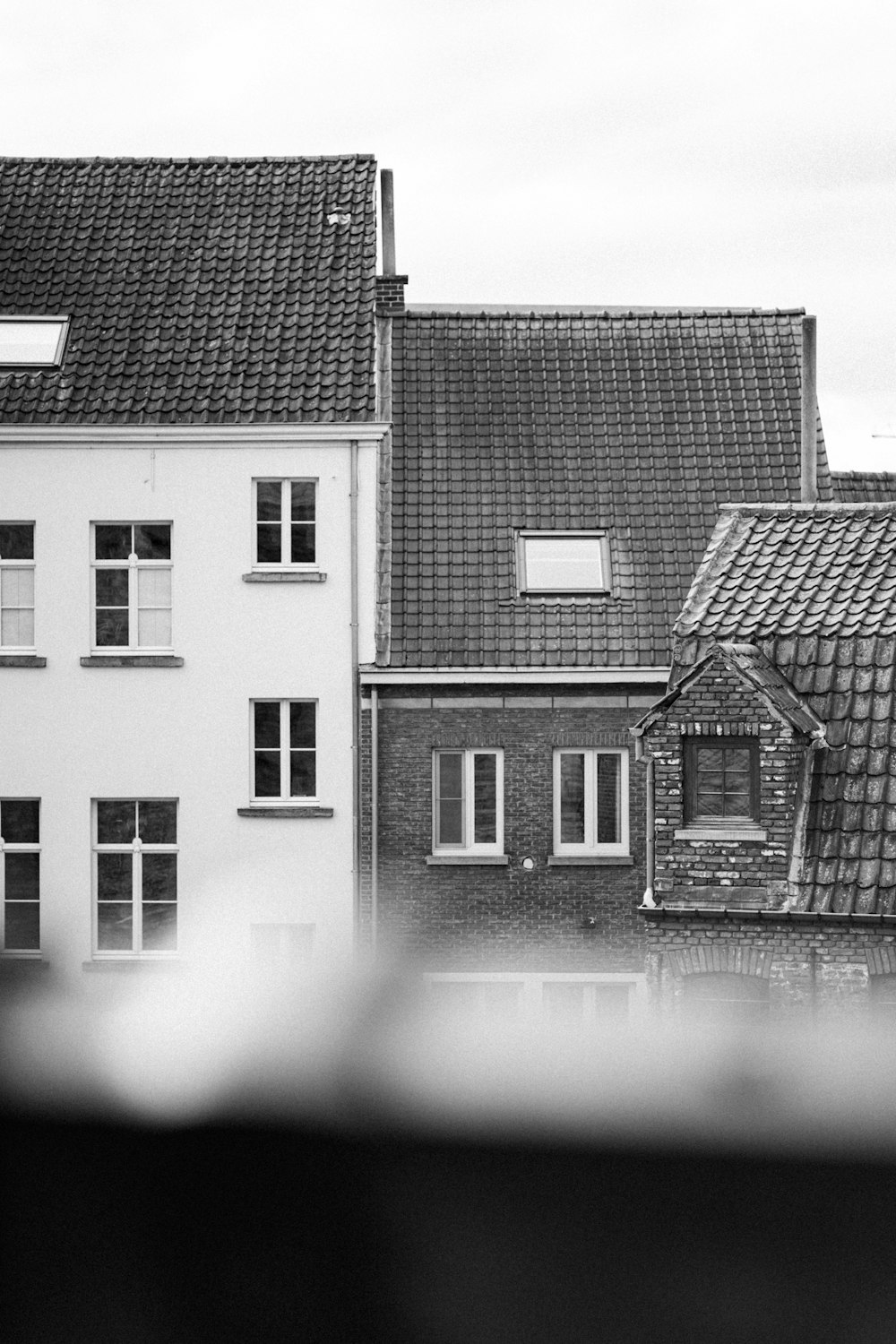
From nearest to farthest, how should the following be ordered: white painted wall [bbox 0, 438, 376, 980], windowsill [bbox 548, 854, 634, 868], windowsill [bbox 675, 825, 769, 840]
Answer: windowsill [bbox 675, 825, 769, 840] < windowsill [bbox 548, 854, 634, 868] < white painted wall [bbox 0, 438, 376, 980]

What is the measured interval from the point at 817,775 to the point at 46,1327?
34.6ft

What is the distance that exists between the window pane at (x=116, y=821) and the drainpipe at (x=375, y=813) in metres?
2.67

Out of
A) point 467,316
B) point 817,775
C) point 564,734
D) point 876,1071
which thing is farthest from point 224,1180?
point 467,316

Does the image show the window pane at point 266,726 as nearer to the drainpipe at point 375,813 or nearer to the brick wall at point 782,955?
the drainpipe at point 375,813

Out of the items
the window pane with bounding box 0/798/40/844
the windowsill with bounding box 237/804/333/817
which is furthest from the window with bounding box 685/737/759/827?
the window pane with bounding box 0/798/40/844

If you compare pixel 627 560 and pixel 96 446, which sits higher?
pixel 96 446

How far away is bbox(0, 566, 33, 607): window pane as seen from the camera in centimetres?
1800

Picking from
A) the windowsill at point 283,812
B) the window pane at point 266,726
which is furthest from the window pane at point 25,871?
the window pane at point 266,726

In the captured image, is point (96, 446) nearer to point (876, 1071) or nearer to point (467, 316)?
point (467, 316)

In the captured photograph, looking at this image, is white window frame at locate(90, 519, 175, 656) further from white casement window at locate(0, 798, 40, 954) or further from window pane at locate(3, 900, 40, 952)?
window pane at locate(3, 900, 40, 952)

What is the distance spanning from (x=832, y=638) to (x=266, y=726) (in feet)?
24.9

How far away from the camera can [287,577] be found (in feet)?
58.4

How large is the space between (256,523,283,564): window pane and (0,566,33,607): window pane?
2571 millimetres

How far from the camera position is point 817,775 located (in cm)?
1178
